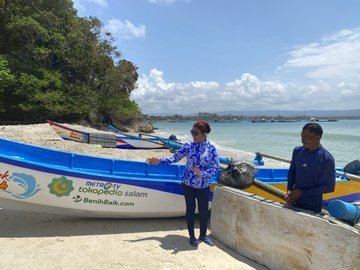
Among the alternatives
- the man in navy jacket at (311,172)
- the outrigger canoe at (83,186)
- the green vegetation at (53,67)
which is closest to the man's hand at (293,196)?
the man in navy jacket at (311,172)

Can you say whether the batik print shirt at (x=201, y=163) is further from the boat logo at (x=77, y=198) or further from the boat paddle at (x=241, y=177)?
the boat logo at (x=77, y=198)

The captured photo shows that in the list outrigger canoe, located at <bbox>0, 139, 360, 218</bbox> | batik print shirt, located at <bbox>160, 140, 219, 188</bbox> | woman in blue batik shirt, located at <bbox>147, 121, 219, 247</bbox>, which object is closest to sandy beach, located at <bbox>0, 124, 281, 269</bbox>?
outrigger canoe, located at <bbox>0, 139, 360, 218</bbox>

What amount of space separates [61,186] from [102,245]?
1.03 metres

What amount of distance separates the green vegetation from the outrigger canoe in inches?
789

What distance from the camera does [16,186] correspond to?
4.27 meters

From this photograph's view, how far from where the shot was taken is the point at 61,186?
4.48m

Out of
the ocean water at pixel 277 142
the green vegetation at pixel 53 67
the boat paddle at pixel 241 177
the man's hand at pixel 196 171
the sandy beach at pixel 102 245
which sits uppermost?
the green vegetation at pixel 53 67

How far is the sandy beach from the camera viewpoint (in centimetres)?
366

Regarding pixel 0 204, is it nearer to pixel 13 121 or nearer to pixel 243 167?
pixel 243 167

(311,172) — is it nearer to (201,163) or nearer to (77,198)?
(201,163)

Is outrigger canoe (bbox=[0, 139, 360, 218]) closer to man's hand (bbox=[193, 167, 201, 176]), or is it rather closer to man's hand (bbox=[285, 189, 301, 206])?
man's hand (bbox=[193, 167, 201, 176])

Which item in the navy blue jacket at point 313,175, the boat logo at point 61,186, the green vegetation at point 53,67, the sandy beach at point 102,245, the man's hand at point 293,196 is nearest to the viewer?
the navy blue jacket at point 313,175

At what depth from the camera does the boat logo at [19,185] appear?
4207mm

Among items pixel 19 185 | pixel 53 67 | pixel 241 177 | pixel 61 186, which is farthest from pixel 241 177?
pixel 53 67
